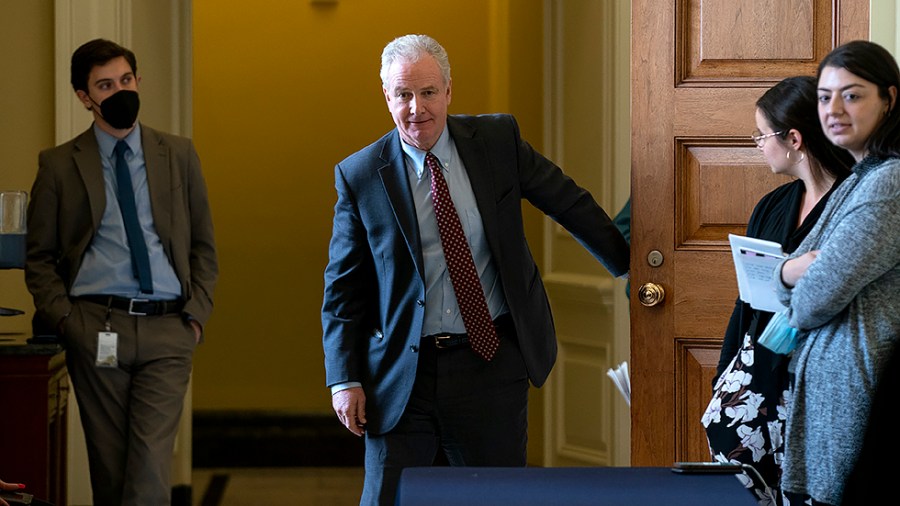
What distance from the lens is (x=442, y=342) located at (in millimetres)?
3178

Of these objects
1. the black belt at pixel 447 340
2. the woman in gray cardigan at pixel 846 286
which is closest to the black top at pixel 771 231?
the woman in gray cardigan at pixel 846 286

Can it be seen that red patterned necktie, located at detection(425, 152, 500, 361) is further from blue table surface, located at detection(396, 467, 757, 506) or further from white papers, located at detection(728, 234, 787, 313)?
blue table surface, located at detection(396, 467, 757, 506)

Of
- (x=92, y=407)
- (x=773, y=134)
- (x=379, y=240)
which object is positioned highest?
(x=773, y=134)

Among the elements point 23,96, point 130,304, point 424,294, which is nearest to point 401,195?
point 424,294

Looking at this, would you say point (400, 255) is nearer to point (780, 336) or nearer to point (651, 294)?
point (651, 294)

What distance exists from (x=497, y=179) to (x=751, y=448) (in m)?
0.94

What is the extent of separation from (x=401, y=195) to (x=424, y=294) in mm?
266

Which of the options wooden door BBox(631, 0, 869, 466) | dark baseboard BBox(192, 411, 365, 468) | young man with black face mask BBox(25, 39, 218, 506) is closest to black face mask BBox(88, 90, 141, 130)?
young man with black face mask BBox(25, 39, 218, 506)

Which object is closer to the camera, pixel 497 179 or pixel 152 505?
pixel 497 179

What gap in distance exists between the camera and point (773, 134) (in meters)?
2.94

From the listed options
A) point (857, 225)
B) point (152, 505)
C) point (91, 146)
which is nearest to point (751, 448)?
point (857, 225)

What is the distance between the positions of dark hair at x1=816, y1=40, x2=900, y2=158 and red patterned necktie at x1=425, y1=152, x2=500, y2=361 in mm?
990

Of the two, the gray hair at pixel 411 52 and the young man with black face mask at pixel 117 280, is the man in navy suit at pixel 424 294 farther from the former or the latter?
the young man with black face mask at pixel 117 280

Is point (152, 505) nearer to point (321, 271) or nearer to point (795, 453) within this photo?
point (795, 453)
